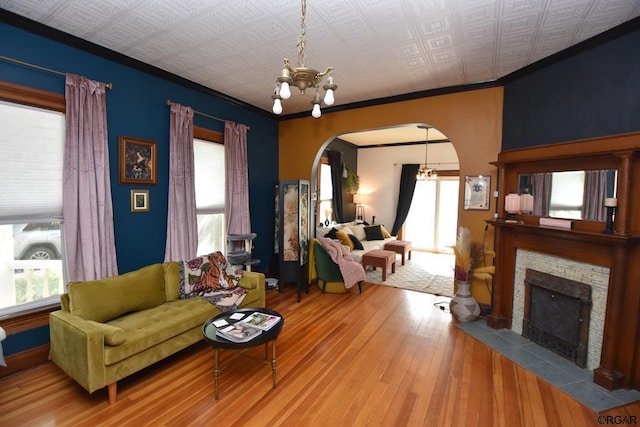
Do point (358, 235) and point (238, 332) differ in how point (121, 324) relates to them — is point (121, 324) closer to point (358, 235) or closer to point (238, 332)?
point (238, 332)

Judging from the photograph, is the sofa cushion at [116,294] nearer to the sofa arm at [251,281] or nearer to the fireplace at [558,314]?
the sofa arm at [251,281]

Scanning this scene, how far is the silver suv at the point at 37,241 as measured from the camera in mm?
2516

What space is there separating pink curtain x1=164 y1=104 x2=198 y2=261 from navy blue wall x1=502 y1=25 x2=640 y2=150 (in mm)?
3897

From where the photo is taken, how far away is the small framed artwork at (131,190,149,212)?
3.17m

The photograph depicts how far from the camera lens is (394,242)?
→ 6.71 meters

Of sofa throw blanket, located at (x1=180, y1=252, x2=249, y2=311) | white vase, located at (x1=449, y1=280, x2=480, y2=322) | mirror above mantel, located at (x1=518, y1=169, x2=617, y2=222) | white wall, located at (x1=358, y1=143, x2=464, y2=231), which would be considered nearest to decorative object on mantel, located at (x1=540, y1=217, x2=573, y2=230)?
mirror above mantel, located at (x1=518, y1=169, x2=617, y2=222)

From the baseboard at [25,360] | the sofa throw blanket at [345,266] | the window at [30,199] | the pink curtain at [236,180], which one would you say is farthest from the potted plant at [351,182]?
the baseboard at [25,360]

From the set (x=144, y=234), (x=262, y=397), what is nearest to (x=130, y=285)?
(x=144, y=234)

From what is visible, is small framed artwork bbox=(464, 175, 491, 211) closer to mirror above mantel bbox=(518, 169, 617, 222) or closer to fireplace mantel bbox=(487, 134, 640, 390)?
mirror above mantel bbox=(518, 169, 617, 222)

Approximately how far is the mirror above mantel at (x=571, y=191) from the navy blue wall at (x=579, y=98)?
0.36 m

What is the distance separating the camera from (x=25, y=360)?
249 centimetres

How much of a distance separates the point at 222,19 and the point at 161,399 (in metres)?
3.02

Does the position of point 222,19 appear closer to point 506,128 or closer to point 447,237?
point 506,128

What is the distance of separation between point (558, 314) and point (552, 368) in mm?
518
